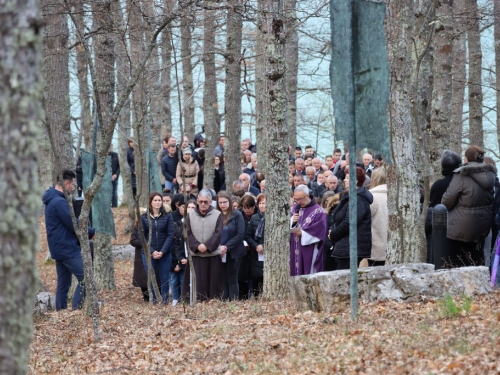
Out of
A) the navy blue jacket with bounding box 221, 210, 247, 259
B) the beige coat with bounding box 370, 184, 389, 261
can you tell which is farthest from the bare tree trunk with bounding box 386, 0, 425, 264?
the navy blue jacket with bounding box 221, 210, 247, 259

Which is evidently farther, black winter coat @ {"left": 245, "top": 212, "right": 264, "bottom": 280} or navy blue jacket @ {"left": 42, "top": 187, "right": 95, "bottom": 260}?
black winter coat @ {"left": 245, "top": 212, "right": 264, "bottom": 280}

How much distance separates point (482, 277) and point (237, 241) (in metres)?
5.11

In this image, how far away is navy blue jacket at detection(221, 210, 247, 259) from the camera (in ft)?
42.4

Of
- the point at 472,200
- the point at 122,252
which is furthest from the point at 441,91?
the point at 122,252

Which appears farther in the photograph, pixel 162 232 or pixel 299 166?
pixel 299 166

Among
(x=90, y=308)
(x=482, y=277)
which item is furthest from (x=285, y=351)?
(x=90, y=308)

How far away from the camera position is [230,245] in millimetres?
12922

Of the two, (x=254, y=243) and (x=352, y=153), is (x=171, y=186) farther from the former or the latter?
(x=352, y=153)

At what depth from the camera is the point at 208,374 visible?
21.8ft

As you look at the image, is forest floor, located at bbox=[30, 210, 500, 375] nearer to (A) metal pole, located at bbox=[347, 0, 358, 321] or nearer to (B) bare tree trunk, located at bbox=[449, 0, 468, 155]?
(A) metal pole, located at bbox=[347, 0, 358, 321]

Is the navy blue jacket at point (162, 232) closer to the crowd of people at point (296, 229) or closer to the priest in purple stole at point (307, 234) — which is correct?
the crowd of people at point (296, 229)

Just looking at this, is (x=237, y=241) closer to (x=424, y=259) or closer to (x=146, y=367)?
(x=424, y=259)

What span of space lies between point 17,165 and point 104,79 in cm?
991

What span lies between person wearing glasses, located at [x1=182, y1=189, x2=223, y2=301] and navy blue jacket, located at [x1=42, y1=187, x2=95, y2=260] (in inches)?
77.0
